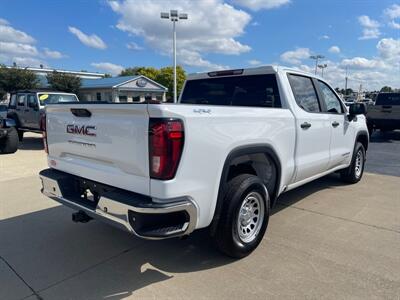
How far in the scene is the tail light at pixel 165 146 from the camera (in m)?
2.49

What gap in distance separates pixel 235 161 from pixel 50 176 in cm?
190

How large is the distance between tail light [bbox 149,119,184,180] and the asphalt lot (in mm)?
1079

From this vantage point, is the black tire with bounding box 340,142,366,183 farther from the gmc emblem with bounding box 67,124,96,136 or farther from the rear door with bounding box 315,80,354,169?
the gmc emblem with bounding box 67,124,96,136

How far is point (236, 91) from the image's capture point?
175 inches

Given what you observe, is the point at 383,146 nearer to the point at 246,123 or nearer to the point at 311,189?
the point at 311,189

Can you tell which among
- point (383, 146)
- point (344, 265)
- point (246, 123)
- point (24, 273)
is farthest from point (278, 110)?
point (383, 146)

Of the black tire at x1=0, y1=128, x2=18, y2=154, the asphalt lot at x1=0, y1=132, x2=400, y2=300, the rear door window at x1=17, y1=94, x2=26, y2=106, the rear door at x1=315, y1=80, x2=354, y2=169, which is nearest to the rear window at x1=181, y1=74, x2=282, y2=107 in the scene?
the rear door at x1=315, y1=80, x2=354, y2=169

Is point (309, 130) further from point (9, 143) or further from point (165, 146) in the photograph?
point (9, 143)

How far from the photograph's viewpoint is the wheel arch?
9.93 feet

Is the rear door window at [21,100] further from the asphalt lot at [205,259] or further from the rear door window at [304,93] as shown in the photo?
the rear door window at [304,93]

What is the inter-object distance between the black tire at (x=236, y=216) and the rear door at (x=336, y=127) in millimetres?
2161

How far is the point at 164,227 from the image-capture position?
8.70 ft

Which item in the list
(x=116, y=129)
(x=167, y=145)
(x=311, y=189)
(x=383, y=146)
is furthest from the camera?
(x=383, y=146)

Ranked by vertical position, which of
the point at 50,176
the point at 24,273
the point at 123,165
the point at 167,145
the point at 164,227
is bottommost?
the point at 24,273
